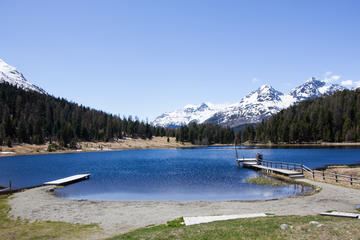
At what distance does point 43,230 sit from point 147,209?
958cm

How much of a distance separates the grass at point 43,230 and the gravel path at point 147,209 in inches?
44.7

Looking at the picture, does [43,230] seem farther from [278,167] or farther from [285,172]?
[278,167]

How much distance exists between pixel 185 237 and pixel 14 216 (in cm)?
1803

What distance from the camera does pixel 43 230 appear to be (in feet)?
67.4

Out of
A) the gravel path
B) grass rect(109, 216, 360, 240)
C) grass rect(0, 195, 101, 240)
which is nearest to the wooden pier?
the gravel path

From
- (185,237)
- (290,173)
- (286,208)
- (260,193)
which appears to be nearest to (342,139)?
(290,173)

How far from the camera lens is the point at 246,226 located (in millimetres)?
16891

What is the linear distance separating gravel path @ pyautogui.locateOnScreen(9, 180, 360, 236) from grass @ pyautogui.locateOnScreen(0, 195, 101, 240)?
114cm

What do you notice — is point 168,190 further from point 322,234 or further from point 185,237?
point 322,234

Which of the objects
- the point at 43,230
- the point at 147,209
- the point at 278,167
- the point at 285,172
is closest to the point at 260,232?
the point at 147,209

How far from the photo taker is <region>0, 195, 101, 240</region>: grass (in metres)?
19.0

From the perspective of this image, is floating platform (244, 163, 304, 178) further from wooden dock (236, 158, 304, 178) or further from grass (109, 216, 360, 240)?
grass (109, 216, 360, 240)

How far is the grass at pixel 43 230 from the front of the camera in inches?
747

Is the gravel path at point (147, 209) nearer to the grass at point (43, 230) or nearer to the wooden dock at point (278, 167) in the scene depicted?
the grass at point (43, 230)
